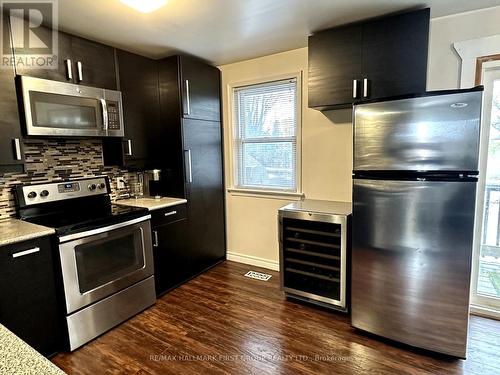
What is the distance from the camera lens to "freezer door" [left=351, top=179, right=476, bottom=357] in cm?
177

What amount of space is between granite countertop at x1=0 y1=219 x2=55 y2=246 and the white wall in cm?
207

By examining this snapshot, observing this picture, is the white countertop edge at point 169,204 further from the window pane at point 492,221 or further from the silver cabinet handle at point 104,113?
the window pane at point 492,221

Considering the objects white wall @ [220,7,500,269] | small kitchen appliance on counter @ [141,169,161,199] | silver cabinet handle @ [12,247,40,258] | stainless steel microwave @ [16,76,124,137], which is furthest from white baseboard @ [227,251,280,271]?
silver cabinet handle @ [12,247,40,258]

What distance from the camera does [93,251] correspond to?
2.14 meters

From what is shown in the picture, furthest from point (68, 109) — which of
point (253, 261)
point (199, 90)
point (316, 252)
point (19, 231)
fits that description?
point (253, 261)

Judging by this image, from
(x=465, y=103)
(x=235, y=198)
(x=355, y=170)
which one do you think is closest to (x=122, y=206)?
(x=235, y=198)

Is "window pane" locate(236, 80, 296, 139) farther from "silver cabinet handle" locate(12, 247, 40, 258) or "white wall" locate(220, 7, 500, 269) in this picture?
"silver cabinet handle" locate(12, 247, 40, 258)

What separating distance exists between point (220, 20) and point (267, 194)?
5.97ft

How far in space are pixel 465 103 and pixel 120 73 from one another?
106 inches

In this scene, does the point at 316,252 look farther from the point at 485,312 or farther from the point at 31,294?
the point at 31,294

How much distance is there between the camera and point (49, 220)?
7.00 ft

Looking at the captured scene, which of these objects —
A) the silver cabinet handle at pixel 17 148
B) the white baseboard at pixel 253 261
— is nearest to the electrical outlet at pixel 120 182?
the silver cabinet handle at pixel 17 148

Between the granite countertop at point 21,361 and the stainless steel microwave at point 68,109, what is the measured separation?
1.69 metres

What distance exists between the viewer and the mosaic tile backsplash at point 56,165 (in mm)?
2191
